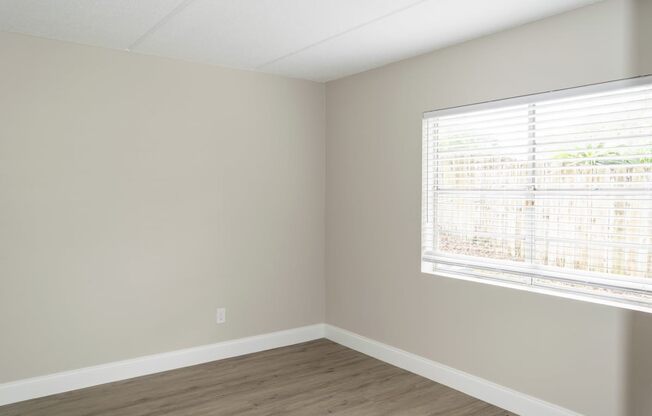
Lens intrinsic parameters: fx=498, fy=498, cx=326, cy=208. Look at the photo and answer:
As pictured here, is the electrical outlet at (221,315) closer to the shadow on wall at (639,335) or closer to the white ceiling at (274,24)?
the white ceiling at (274,24)

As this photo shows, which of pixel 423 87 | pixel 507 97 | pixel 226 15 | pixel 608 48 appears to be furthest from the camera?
pixel 423 87

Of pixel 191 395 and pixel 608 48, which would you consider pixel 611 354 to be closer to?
pixel 608 48

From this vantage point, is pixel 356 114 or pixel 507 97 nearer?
pixel 507 97

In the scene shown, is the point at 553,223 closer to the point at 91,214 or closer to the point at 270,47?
the point at 270,47

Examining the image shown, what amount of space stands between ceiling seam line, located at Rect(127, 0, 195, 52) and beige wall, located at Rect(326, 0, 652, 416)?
177 centimetres

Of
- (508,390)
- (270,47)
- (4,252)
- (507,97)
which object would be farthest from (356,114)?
(4,252)

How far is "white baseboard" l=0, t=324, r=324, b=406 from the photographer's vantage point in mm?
3240

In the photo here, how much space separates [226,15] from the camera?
283cm

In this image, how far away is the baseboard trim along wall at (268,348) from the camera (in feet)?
10.3

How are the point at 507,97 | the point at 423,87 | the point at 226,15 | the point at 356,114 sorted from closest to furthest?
the point at 226,15 → the point at 507,97 → the point at 423,87 → the point at 356,114

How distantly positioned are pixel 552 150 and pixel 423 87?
43.8 inches

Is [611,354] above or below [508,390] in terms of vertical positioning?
above

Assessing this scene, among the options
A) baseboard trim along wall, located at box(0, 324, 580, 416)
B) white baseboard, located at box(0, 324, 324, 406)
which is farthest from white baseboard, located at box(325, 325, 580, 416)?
white baseboard, located at box(0, 324, 324, 406)

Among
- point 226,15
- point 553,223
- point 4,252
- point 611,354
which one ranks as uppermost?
point 226,15
